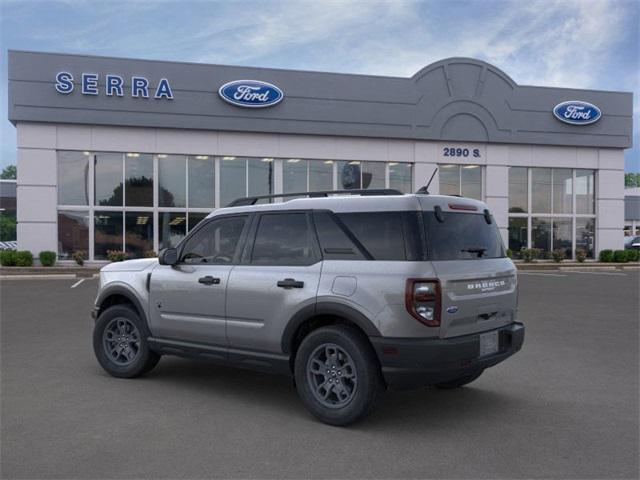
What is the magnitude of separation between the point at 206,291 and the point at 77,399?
1.62 m

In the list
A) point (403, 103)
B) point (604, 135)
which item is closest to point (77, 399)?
point (403, 103)

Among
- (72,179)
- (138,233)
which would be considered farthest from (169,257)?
(72,179)

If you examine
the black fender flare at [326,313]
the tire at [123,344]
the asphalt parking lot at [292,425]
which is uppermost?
the black fender flare at [326,313]

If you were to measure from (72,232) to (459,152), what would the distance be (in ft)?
59.4

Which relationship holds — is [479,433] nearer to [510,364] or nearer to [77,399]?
[510,364]

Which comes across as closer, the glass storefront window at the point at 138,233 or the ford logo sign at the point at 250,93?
the glass storefront window at the point at 138,233

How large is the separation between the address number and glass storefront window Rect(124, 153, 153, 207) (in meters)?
13.9

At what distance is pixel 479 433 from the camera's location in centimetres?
471

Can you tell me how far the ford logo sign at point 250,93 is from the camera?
989 inches

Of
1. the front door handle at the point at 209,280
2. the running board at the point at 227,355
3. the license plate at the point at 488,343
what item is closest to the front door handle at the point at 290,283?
the running board at the point at 227,355

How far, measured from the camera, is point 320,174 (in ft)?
87.8

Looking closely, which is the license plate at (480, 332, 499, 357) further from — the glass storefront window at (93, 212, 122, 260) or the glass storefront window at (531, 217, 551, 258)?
the glass storefront window at (531, 217, 551, 258)

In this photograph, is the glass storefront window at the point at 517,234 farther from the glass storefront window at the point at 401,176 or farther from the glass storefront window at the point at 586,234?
the glass storefront window at the point at 401,176

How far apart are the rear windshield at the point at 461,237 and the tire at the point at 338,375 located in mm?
994
